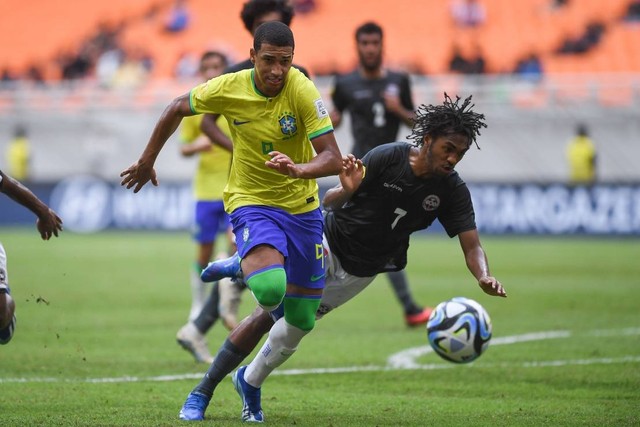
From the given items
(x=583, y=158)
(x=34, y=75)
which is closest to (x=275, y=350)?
(x=583, y=158)

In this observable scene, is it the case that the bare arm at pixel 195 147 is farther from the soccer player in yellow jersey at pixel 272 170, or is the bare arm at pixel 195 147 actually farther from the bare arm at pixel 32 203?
the soccer player in yellow jersey at pixel 272 170

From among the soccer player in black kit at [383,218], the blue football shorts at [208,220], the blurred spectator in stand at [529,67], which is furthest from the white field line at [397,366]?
the blurred spectator in stand at [529,67]

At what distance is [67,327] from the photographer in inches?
446

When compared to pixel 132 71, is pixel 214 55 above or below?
above

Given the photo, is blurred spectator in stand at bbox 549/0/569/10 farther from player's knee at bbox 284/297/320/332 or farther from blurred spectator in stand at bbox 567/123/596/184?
player's knee at bbox 284/297/320/332

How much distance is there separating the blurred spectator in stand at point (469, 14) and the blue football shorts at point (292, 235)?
27085mm

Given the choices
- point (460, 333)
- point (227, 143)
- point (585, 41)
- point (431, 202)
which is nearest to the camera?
point (431, 202)

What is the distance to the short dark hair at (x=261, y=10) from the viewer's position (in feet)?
28.5

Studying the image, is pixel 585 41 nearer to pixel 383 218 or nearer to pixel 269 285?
pixel 383 218

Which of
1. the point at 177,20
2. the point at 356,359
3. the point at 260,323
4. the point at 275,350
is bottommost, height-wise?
the point at 177,20

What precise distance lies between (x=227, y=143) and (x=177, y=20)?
95.7 ft

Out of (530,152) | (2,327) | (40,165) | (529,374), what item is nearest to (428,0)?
→ (530,152)

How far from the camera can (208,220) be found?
11055 mm

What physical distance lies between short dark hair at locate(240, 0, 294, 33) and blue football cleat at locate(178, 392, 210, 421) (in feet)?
10.9
